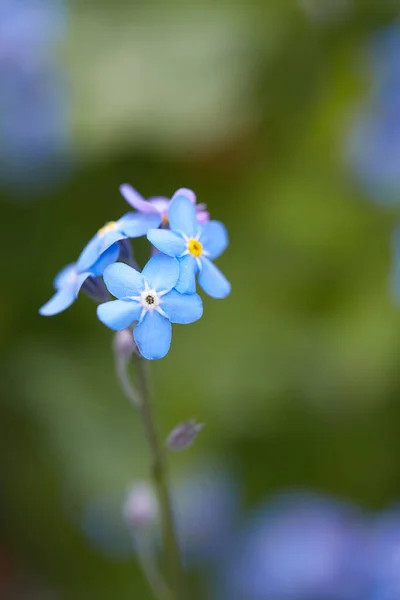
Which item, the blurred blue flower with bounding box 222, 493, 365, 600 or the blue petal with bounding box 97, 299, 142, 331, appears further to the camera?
the blurred blue flower with bounding box 222, 493, 365, 600

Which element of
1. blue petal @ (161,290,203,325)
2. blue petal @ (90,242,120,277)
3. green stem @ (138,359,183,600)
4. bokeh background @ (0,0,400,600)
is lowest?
green stem @ (138,359,183,600)

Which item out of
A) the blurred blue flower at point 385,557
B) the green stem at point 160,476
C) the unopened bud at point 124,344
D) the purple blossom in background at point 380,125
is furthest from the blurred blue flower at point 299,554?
the purple blossom in background at point 380,125

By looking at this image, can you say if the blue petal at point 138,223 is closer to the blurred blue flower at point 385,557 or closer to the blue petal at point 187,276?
the blue petal at point 187,276

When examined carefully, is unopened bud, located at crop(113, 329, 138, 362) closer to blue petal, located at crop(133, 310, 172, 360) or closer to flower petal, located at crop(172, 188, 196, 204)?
blue petal, located at crop(133, 310, 172, 360)

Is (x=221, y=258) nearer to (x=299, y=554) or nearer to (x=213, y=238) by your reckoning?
(x=299, y=554)

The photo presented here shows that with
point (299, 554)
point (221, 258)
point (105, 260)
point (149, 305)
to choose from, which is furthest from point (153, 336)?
point (221, 258)

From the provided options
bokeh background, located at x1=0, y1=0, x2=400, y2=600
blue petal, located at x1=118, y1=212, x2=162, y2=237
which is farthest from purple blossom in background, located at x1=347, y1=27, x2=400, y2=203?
blue petal, located at x1=118, y1=212, x2=162, y2=237
